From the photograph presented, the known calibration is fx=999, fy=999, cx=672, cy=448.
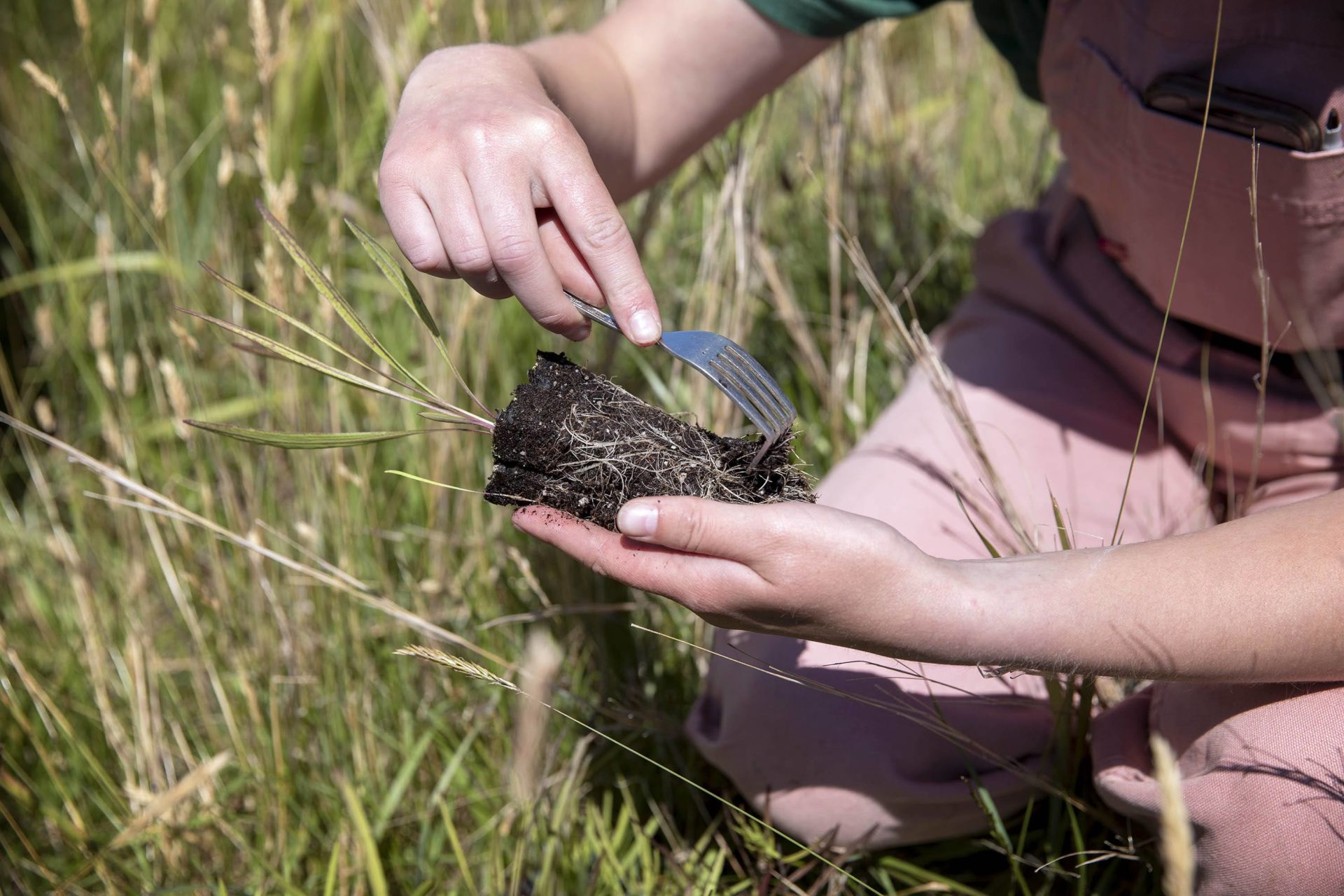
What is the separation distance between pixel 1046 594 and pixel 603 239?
0.56m

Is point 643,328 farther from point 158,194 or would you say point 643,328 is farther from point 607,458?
point 158,194

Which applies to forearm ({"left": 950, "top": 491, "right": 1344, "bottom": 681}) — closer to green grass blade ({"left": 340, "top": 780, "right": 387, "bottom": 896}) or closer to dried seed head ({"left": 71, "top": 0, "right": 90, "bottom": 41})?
green grass blade ({"left": 340, "top": 780, "right": 387, "bottom": 896})

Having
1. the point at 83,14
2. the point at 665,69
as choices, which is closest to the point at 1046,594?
the point at 665,69

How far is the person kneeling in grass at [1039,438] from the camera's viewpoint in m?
0.94

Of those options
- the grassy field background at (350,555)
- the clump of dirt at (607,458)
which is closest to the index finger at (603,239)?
the clump of dirt at (607,458)

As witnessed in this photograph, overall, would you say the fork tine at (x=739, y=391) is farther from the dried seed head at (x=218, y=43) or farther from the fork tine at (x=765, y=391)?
the dried seed head at (x=218, y=43)

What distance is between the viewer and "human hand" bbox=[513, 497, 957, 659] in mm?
882

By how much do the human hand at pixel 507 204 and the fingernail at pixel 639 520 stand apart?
221 mm

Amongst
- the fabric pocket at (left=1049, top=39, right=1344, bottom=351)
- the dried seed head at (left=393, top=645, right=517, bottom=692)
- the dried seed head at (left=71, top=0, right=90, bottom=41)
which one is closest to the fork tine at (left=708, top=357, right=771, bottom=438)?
the dried seed head at (left=393, top=645, right=517, bottom=692)

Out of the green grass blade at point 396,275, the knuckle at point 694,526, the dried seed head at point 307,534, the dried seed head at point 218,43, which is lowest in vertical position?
the dried seed head at point 307,534

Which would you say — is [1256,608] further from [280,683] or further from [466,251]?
[280,683]

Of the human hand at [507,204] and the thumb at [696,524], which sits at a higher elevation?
the human hand at [507,204]

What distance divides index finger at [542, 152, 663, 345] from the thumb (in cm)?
22

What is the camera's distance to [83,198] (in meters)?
2.23
